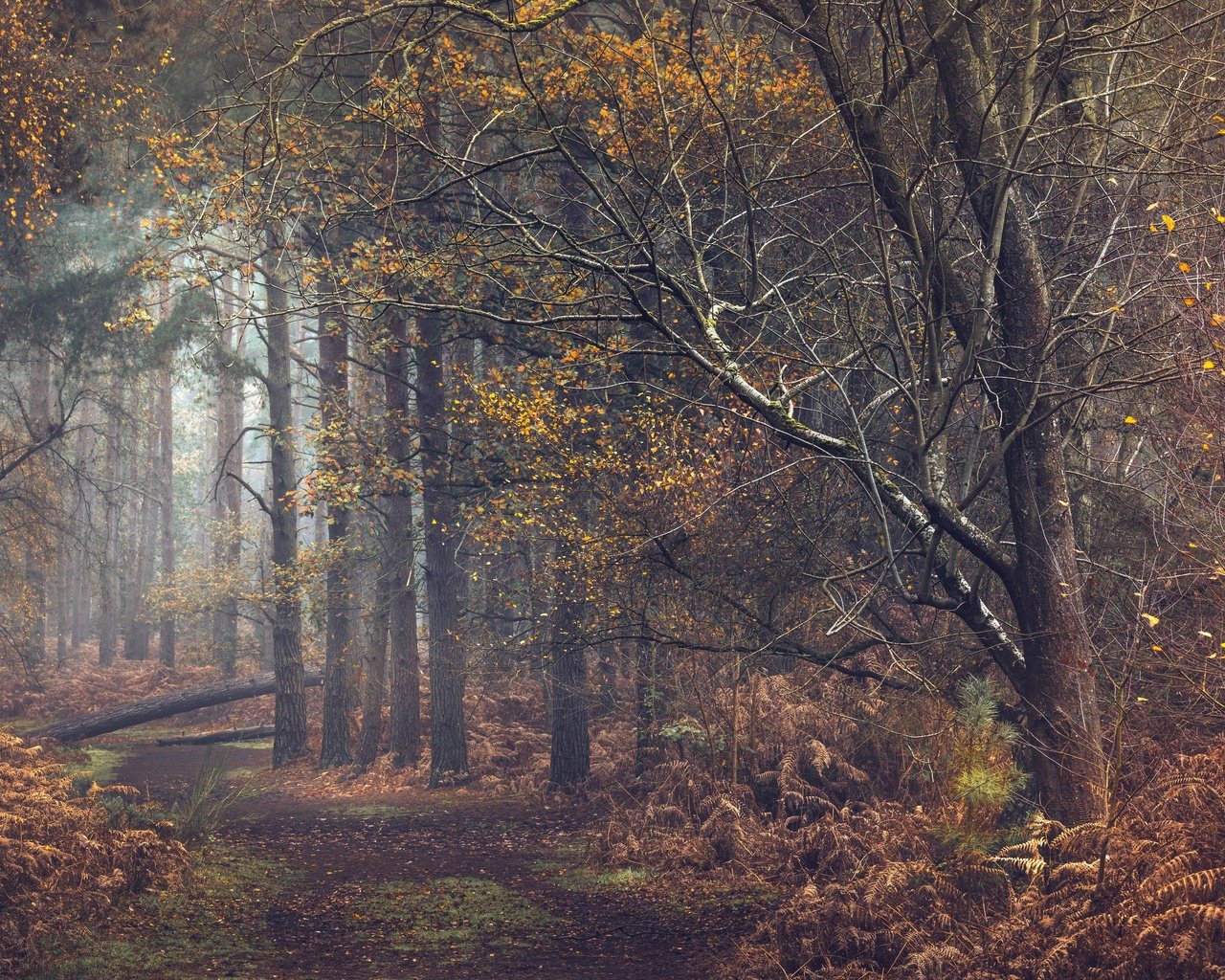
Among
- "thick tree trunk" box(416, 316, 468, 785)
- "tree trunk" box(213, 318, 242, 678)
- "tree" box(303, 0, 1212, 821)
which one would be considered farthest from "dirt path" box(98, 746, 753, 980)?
"tree trunk" box(213, 318, 242, 678)

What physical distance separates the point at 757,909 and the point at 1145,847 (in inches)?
143

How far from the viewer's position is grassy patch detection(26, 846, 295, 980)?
7.20 metres

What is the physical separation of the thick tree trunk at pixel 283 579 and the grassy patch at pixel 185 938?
8363mm

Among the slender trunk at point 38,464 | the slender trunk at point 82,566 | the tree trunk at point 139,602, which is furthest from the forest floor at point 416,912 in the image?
the slender trunk at point 82,566

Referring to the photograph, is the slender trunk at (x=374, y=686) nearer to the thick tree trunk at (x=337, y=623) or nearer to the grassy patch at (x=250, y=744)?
the thick tree trunk at (x=337, y=623)

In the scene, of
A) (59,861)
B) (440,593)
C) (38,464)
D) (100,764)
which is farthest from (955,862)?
(38,464)

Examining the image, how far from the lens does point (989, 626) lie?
24.1ft

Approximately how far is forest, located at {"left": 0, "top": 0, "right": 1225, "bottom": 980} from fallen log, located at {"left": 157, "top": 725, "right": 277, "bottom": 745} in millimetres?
1801

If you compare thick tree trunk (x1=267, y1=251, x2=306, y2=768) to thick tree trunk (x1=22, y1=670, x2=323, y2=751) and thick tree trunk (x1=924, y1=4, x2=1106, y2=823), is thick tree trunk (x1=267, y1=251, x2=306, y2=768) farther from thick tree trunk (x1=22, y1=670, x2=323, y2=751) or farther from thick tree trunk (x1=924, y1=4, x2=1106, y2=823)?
thick tree trunk (x1=924, y1=4, x2=1106, y2=823)

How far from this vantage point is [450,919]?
9.04 m

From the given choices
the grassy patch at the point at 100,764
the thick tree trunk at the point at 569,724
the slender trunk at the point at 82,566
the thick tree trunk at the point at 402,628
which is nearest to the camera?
the thick tree trunk at the point at 569,724

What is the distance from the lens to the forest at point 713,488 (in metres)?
6.99

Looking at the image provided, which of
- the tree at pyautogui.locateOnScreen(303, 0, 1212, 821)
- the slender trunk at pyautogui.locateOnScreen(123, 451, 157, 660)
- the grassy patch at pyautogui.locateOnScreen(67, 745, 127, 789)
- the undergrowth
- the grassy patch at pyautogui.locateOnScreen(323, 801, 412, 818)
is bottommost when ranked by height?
the grassy patch at pyautogui.locateOnScreen(323, 801, 412, 818)

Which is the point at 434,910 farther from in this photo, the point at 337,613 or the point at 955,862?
the point at 337,613
